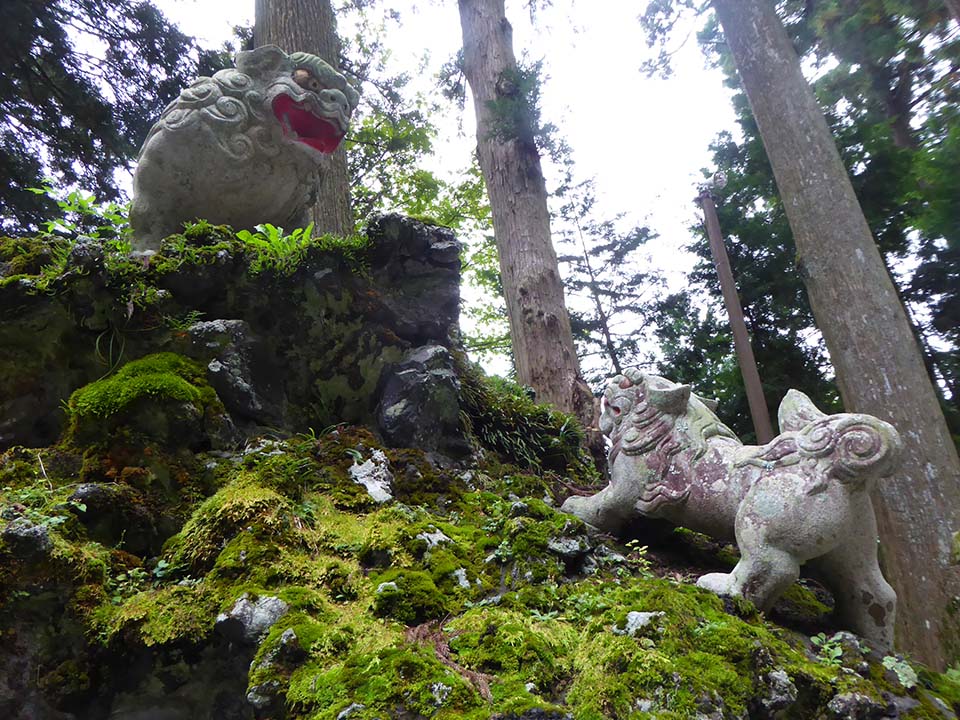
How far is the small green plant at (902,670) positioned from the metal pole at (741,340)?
328 centimetres

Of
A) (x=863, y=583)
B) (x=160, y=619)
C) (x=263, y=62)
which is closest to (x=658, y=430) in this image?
(x=863, y=583)

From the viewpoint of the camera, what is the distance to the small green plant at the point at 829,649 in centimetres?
191

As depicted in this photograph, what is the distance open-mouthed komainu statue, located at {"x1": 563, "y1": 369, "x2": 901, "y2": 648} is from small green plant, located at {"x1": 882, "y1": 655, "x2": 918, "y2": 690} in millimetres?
243

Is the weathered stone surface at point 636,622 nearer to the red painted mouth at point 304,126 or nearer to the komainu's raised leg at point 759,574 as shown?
the komainu's raised leg at point 759,574

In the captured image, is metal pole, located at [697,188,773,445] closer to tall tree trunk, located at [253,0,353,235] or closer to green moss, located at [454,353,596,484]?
green moss, located at [454,353,596,484]

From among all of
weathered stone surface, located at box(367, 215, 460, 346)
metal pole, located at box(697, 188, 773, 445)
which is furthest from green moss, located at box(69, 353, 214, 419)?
metal pole, located at box(697, 188, 773, 445)

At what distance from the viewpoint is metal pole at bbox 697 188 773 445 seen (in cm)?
564

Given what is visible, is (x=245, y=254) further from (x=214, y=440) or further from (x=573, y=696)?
(x=573, y=696)

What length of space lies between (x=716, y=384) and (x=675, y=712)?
6771 mm

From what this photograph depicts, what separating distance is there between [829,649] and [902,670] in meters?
0.20

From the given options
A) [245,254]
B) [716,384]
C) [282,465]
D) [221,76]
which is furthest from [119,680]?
[716,384]

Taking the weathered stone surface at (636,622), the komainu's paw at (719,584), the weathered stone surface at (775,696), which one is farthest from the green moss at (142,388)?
the weathered stone surface at (775,696)

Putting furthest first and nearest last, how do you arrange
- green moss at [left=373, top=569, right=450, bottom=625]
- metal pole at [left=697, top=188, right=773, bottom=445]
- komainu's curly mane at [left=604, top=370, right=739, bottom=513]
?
metal pole at [left=697, top=188, right=773, bottom=445]
komainu's curly mane at [left=604, top=370, right=739, bottom=513]
green moss at [left=373, top=569, right=450, bottom=625]

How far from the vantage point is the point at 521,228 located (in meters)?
6.65
